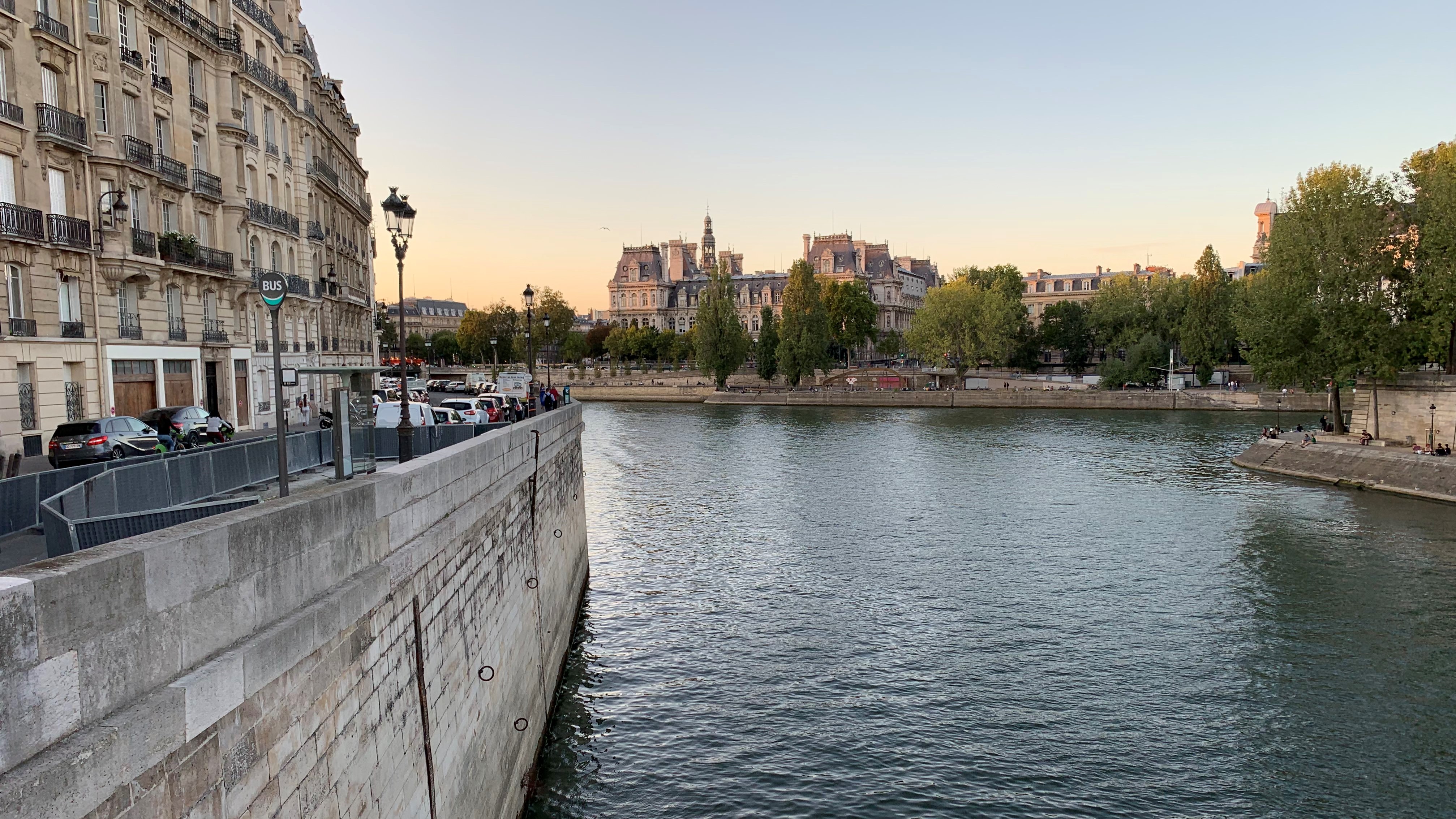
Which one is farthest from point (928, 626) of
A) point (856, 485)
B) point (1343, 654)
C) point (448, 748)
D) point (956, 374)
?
point (956, 374)

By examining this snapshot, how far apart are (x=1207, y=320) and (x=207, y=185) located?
79.3m

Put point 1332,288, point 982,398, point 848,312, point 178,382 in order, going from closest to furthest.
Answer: point 178,382, point 1332,288, point 982,398, point 848,312

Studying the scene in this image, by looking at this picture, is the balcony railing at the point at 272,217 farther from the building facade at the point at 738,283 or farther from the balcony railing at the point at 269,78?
the building facade at the point at 738,283

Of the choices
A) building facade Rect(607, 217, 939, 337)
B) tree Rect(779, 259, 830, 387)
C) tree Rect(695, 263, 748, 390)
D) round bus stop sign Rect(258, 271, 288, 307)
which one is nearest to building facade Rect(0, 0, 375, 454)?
round bus stop sign Rect(258, 271, 288, 307)

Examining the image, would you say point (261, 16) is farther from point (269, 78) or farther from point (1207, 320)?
point (1207, 320)

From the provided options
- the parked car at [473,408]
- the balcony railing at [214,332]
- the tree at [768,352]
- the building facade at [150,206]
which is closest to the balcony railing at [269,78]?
the building facade at [150,206]

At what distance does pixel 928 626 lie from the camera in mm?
19969

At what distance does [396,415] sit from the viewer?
86.0 ft

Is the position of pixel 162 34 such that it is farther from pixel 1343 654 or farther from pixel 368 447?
pixel 1343 654

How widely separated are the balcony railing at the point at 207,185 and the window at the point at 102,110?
4.52m

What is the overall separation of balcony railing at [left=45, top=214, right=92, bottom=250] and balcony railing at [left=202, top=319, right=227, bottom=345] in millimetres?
6931

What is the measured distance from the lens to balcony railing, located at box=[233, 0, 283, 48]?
33469mm

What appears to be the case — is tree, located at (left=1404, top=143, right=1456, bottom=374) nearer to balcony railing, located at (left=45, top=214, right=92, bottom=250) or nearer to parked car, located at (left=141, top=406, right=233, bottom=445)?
parked car, located at (left=141, top=406, right=233, bottom=445)

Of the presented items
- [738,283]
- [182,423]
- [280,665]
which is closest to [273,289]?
[280,665]
